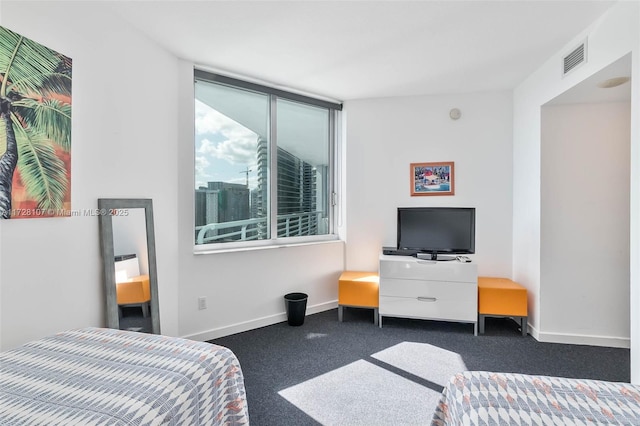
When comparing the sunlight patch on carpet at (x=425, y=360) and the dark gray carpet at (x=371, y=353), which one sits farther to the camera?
the sunlight patch on carpet at (x=425, y=360)

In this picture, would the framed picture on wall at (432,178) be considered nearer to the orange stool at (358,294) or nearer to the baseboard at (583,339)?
the orange stool at (358,294)

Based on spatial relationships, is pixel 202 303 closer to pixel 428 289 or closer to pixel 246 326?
pixel 246 326

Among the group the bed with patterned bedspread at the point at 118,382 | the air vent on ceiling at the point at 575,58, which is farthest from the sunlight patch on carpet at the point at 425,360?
the air vent on ceiling at the point at 575,58

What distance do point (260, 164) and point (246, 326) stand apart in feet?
5.51

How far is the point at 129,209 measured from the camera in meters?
2.37

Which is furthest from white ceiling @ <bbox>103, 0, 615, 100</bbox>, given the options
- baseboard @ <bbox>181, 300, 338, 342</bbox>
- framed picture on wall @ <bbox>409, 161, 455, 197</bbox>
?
baseboard @ <bbox>181, 300, 338, 342</bbox>

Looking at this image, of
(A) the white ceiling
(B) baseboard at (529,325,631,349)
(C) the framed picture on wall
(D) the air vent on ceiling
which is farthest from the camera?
(C) the framed picture on wall

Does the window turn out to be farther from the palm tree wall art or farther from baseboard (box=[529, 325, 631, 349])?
baseboard (box=[529, 325, 631, 349])

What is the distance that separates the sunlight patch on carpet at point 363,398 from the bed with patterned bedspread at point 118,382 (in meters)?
0.61

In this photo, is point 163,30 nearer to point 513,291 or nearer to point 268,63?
point 268,63

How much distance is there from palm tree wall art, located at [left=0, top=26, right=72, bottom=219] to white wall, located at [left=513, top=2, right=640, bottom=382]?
10.9 feet

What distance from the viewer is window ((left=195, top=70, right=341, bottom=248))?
10.5 feet

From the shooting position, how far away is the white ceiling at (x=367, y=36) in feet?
7.03

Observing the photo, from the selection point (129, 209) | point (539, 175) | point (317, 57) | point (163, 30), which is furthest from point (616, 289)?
point (163, 30)
